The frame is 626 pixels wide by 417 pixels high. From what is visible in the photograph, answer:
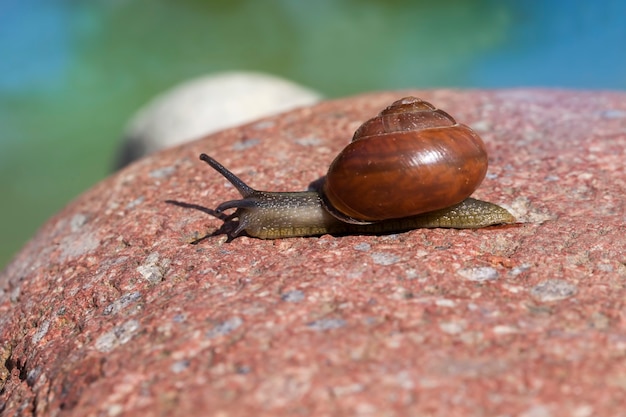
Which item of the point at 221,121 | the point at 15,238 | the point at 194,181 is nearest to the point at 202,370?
the point at 194,181

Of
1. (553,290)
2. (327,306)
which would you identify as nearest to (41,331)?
(327,306)

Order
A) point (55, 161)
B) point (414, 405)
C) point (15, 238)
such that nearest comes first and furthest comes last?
point (414, 405), point (15, 238), point (55, 161)

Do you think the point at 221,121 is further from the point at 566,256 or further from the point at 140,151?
the point at 566,256

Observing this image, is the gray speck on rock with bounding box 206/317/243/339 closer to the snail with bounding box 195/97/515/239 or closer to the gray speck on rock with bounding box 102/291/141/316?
the gray speck on rock with bounding box 102/291/141/316

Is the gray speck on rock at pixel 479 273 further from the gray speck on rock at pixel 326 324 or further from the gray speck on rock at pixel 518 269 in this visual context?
the gray speck on rock at pixel 326 324

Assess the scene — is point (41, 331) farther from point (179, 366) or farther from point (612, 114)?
point (612, 114)

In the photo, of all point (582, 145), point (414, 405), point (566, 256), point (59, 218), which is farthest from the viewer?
point (59, 218)
